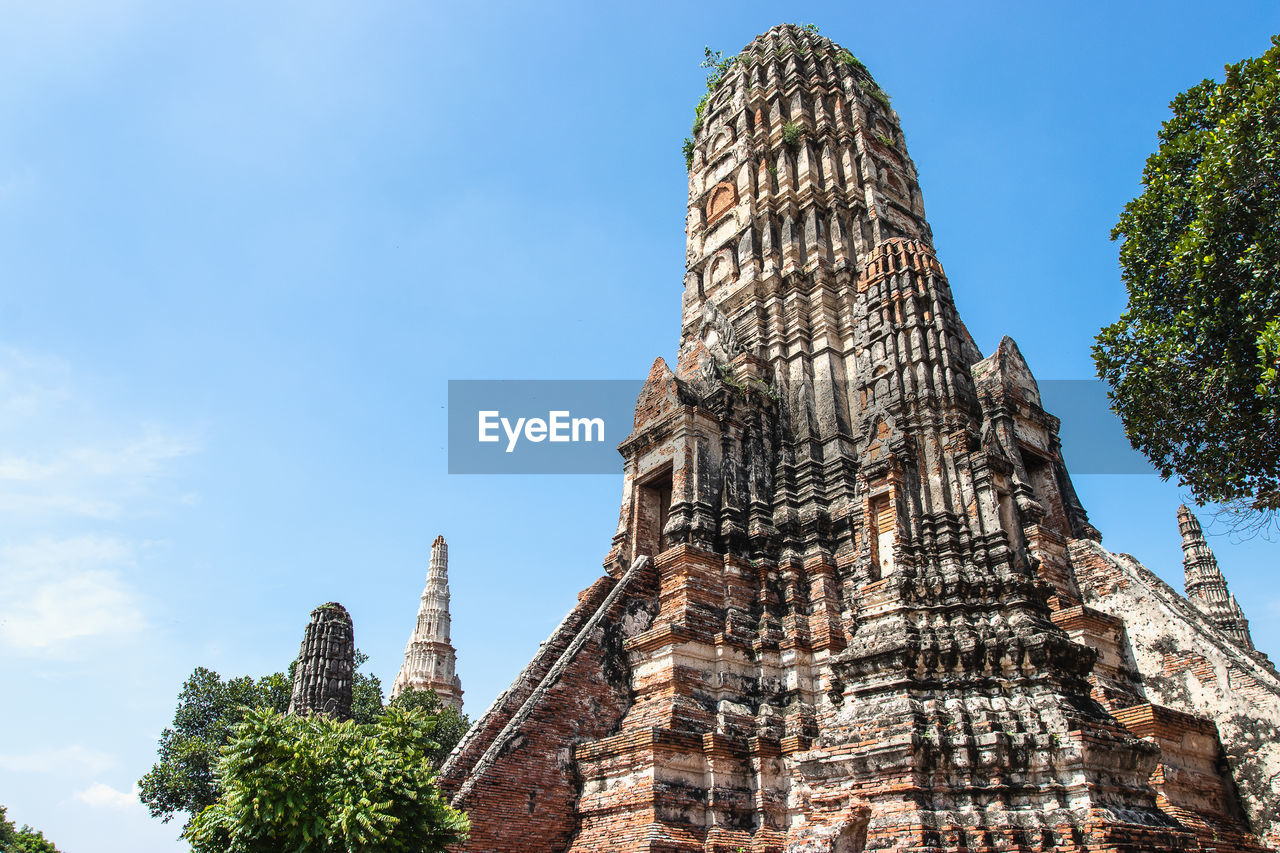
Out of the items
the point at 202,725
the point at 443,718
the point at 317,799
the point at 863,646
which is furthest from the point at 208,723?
the point at 863,646

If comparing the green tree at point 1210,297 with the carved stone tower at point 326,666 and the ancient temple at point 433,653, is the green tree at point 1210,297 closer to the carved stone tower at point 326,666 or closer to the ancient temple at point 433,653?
the carved stone tower at point 326,666

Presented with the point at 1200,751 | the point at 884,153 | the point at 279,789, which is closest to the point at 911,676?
the point at 1200,751

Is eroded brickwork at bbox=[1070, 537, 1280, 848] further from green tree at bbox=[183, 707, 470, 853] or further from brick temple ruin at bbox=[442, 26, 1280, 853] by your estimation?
green tree at bbox=[183, 707, 470, 853]

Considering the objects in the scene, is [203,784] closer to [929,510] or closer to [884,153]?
[929,510]

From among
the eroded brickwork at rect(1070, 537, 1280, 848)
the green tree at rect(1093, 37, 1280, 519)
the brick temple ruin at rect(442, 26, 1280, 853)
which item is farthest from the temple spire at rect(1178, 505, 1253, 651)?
the green tree at rect(1093, 37, 1280, 519)

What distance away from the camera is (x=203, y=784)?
2303 centimetres

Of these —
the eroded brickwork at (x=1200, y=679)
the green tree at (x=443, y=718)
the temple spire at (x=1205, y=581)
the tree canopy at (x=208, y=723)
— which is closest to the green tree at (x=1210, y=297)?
the eroded brickwork at (x=1200, y=679)

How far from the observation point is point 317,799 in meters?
9.10

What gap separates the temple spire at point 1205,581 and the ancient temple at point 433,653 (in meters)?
27.3

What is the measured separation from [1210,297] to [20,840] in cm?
4087

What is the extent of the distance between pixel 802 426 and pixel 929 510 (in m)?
5.88

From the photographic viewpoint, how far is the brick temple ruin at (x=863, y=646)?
842cm

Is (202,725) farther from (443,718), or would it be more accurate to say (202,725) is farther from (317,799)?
(317,799)

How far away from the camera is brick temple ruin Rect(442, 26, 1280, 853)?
27.6 feet
